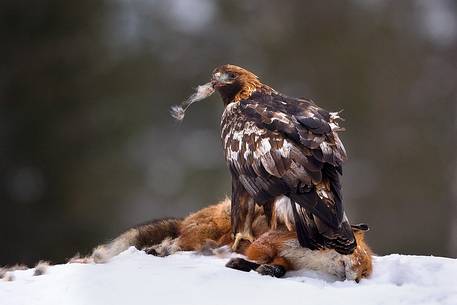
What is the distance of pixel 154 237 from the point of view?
482 cm

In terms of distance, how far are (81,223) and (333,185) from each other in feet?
28.5

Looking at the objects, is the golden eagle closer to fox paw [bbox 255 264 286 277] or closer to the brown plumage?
the brown plumage

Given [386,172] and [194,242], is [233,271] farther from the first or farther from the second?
[386,172]

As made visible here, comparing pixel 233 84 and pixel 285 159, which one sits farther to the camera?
pixel 233 84

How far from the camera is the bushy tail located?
472 centimetres

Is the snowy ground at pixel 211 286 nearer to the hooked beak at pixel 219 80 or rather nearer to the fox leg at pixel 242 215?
the fox leg at pixel 242 215

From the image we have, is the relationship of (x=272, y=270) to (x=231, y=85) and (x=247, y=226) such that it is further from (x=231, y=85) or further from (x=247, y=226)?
(x=231, y=85)

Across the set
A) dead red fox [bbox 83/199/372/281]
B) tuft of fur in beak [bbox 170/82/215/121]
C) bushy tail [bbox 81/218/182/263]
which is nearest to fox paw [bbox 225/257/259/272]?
dead red fox [bbox 83/199/372/281]

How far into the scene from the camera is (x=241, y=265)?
13.5 feet

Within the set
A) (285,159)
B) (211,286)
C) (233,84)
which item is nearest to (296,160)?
(285,159)

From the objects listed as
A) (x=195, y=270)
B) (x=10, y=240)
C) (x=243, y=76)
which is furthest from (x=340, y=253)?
(x=10, y=240)

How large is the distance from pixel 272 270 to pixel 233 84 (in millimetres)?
1264

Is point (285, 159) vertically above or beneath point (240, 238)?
above

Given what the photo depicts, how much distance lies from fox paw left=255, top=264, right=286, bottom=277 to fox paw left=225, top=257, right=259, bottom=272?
0.04m
